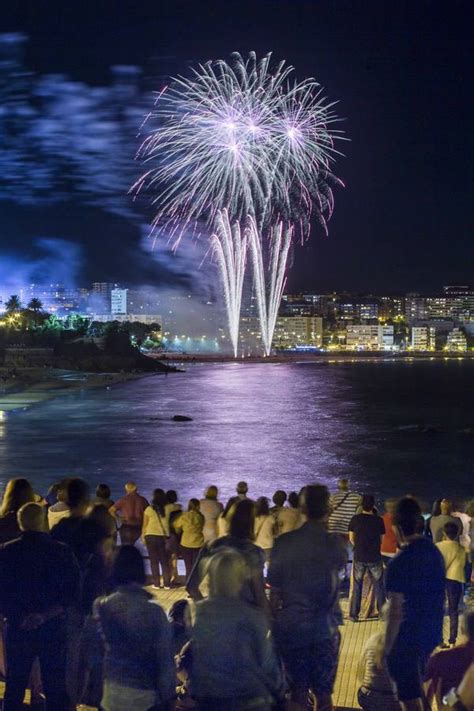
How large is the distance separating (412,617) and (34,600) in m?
1.83

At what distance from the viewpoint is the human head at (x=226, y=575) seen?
3258 millimetres

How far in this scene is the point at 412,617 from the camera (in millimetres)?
3828

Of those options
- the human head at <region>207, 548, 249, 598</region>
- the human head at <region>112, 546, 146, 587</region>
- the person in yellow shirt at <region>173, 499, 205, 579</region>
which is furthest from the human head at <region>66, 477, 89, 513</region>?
the person in yellow shirt at <region>173, 499, 205, 579</region>

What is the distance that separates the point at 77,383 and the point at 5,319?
58205mm

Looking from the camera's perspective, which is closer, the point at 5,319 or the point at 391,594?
the point at 391,594

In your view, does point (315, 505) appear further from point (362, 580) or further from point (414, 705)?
point (362, 580)

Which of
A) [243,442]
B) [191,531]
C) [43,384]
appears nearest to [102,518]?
[191,531]

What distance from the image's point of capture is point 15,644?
13.1 feet

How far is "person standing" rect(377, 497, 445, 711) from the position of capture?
3.79 meters

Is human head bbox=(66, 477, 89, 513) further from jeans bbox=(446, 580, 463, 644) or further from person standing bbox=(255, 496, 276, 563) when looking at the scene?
jeans bbox=(446, 580, 463, 644)

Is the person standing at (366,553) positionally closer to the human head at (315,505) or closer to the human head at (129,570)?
the human head at (315,505)

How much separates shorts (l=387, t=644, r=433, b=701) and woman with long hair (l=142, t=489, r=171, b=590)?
12.1 ft

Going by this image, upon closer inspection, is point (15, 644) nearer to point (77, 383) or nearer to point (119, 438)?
point (119, 438)

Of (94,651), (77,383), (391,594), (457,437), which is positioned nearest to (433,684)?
(391,594)
